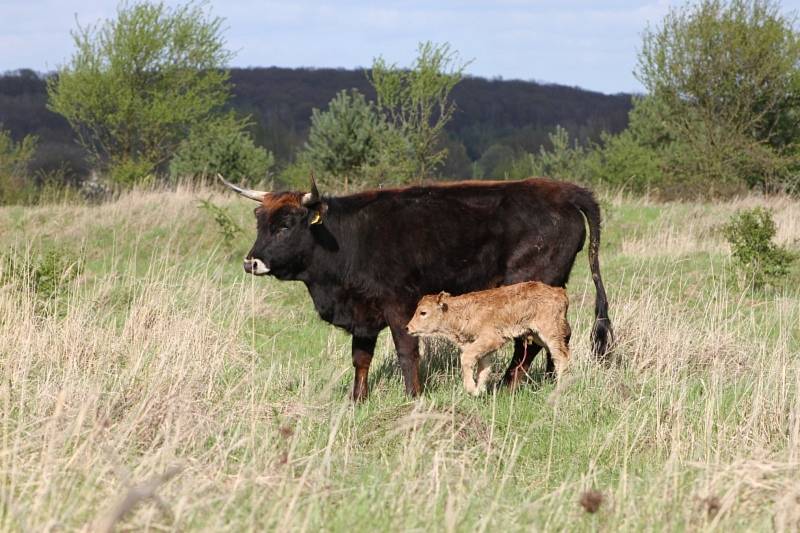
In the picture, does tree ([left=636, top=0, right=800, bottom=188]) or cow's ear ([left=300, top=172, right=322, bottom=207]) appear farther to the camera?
tree ([left=636, top=0, right=800, bottom=188])

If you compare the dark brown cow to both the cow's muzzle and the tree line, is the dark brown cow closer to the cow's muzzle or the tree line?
the cow's muzzle

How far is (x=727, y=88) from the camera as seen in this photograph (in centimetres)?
3253

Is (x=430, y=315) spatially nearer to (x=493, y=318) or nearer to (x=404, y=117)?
(x=493, y=318)

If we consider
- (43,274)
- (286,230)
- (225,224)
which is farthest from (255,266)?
(225,224)

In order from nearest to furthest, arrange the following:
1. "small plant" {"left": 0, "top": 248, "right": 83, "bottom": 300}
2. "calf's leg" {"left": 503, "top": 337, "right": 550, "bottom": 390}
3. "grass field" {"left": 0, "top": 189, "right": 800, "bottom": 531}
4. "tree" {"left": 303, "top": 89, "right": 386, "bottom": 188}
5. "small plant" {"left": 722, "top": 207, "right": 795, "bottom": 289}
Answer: "grass field" {"left": 0, "top": 189, "right": 800, "bottom": 531} → "calf's leg" {"left": 503, "top": 337, "right": 550, "bottom": 390} → "small plant" {"left": 0, "top": 248, "right": 83, "bottom": 300} → "small plant" {"left": 722, "top": 207, "right": 795, "bottom": 289} → "tree" {"left": 303, "top": 89, "right": 386, "bottom": 188}

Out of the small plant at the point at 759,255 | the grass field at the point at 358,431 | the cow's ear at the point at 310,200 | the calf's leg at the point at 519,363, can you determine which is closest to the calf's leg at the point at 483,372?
the grass field at the point at 358,431

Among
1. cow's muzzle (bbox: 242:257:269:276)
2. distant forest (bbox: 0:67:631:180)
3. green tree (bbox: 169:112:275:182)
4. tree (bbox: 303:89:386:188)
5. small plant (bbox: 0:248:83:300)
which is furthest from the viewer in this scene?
distant forest (bbox: 0:67:631:180)

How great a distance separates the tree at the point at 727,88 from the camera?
31.8 m

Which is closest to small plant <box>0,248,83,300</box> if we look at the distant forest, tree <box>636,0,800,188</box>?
tree <box>636,0,800,188</box>

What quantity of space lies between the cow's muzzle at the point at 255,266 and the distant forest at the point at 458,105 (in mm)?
91031

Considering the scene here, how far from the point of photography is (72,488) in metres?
4.40

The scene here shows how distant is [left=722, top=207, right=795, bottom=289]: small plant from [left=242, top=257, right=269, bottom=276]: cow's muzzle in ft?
24.0

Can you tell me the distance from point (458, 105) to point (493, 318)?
162m

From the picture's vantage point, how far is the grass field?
4410 mm
